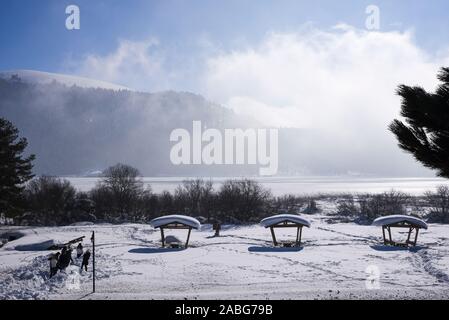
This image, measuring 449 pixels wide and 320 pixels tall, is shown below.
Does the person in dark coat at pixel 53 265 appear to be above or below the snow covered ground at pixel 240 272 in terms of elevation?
above

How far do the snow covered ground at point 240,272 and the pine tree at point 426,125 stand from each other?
8990 millimetres

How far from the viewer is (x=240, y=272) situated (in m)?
20.8

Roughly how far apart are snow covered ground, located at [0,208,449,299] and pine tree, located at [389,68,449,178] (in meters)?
8.99

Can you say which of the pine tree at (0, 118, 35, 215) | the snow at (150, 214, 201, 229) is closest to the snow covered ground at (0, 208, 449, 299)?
the snow at (150, 214, 201, 229)

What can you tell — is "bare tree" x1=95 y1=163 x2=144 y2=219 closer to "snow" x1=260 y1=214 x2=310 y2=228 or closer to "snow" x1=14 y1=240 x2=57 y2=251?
"snow" x1=14 y1=240 x2=57 y2=251

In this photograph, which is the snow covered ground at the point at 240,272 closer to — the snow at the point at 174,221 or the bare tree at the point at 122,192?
the snow at the point at 174,221

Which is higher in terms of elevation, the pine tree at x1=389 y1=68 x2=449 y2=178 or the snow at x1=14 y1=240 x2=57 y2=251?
the pine tree at x1=389 y1=68 x2=449 y2=178

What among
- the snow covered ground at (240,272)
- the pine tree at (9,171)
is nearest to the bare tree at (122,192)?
the pine tree at (9,171)

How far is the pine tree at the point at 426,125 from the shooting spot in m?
7.02

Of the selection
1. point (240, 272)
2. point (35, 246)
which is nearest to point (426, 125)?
point (240, 272)

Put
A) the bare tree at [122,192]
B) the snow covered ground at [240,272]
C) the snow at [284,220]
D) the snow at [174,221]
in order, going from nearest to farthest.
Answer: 1. the snow covered ground at [240,272]
2. the snow at [174,221]
3. the snow at [284,220]
4. the bare tree at [122,192]

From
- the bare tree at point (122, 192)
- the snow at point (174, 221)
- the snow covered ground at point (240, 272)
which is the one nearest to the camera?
the snow covered ground at point (240, 272)

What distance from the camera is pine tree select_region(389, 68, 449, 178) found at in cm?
702
